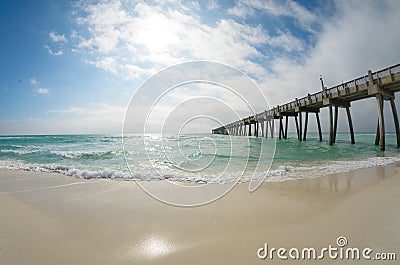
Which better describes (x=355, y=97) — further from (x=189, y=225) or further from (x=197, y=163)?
(x=189, y=225)

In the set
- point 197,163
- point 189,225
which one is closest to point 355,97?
point 197,163

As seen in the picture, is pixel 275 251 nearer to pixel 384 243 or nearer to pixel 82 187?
pixel 384 243

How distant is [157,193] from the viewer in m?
5.13

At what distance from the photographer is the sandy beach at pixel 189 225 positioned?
8.21 ft

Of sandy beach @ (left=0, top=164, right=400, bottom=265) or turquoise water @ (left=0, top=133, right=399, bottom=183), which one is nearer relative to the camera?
sandy beach @ (left=0, top=164, right=400, bottom=265)

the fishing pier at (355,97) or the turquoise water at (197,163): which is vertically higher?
the fishing pier at (355,97)

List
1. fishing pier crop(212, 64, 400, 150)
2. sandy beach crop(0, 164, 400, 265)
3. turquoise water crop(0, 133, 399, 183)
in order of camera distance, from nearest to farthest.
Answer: sandy beach crop(0, 164, 400, 265) < turquoise water crop(0, 133, 399, 183) < fishing pier crop(212, 64, 400, 150)

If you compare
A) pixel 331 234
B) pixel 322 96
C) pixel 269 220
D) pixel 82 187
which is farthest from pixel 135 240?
pixel 322 96

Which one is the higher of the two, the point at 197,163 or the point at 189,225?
the point at 189,225

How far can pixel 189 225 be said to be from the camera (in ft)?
10.6

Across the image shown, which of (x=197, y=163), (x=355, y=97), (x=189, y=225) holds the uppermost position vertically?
(x=355, y=97)

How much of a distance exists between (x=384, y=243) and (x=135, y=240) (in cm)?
339

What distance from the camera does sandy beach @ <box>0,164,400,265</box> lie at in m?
2.50

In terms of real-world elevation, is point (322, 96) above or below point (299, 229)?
above
